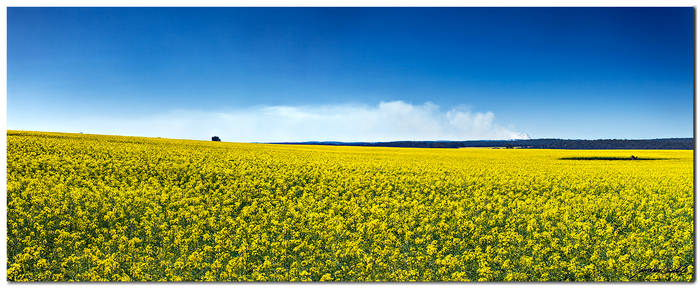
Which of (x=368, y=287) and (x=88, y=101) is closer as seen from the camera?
(x=368, y=287)

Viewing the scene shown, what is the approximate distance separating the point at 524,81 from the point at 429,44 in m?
2.30

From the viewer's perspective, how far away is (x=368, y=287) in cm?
477

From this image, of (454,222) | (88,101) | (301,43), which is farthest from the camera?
(88,101)

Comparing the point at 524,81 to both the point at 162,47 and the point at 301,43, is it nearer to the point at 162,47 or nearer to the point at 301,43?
the point at 301,43

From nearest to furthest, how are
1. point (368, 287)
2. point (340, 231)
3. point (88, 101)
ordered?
point (368, 287)
point (340, 231)
point (88, 101)

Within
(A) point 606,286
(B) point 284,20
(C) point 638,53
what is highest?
(B) point 284,20

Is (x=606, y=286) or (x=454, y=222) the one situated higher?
(x=454, y=222)

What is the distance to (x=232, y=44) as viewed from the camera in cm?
724

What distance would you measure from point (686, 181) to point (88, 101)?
17.2 m

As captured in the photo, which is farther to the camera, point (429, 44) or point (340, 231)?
Result: point (429, 44)

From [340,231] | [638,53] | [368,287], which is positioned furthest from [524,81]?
[368,287]

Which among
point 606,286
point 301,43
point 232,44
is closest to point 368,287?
point 606,286

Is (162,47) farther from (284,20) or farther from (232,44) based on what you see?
(284,20)

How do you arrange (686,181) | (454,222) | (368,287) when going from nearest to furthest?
(368,287)
(454,222)
(686,181)
